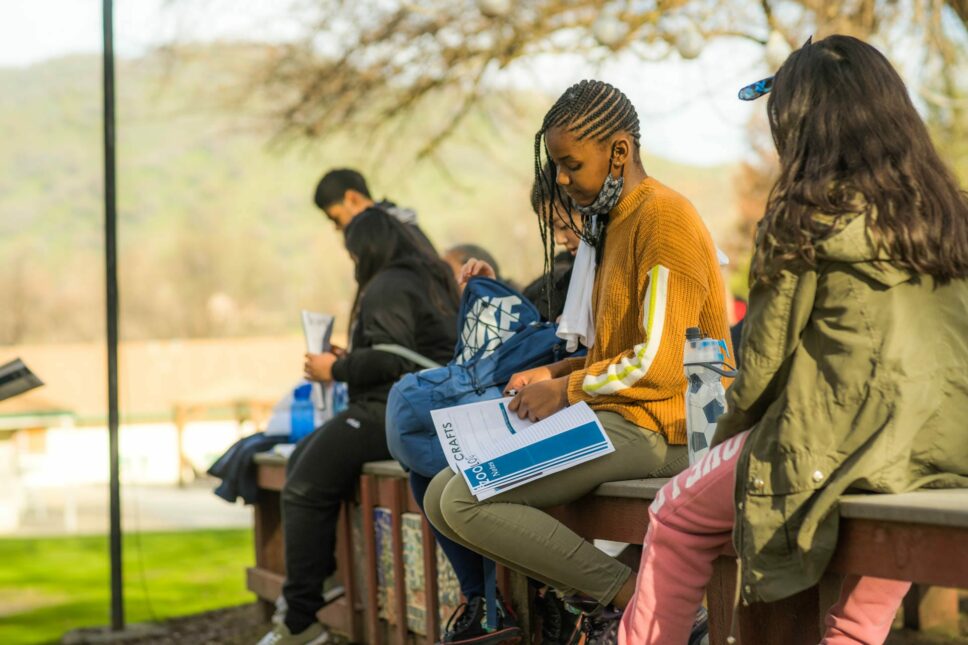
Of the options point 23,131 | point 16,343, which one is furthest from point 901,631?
point 23,131

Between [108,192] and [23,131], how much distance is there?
137m

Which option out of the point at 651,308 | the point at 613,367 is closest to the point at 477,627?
the point at 613,367

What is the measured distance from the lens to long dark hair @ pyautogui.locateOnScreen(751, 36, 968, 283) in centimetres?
230

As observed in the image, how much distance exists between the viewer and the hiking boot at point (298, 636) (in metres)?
4.67

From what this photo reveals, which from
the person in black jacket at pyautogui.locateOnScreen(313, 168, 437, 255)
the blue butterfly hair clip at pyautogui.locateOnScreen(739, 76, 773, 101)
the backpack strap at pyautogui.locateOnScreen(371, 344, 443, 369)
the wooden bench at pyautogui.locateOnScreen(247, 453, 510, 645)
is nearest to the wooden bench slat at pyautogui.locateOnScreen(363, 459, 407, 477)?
the wooden bench at pyautogui.locateOnScreen(247, 453, 510, 645)

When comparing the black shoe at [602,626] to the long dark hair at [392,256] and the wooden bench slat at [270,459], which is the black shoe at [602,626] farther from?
the wooden bench slat at [270,459]

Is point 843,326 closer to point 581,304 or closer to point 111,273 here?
point 581,304

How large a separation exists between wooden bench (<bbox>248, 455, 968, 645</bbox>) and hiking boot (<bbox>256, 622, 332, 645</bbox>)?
0.23m

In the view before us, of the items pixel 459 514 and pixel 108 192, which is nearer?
pixel 459 514

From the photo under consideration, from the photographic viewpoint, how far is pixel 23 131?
441 feet

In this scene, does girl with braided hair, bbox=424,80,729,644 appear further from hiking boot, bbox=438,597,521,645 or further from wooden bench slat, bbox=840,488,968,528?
wooden bench slat, bbox=840,488,968,528

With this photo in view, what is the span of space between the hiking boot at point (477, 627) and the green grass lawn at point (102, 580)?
2970 mm

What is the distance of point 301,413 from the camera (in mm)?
5984

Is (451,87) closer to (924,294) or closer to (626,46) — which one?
(626,46)
